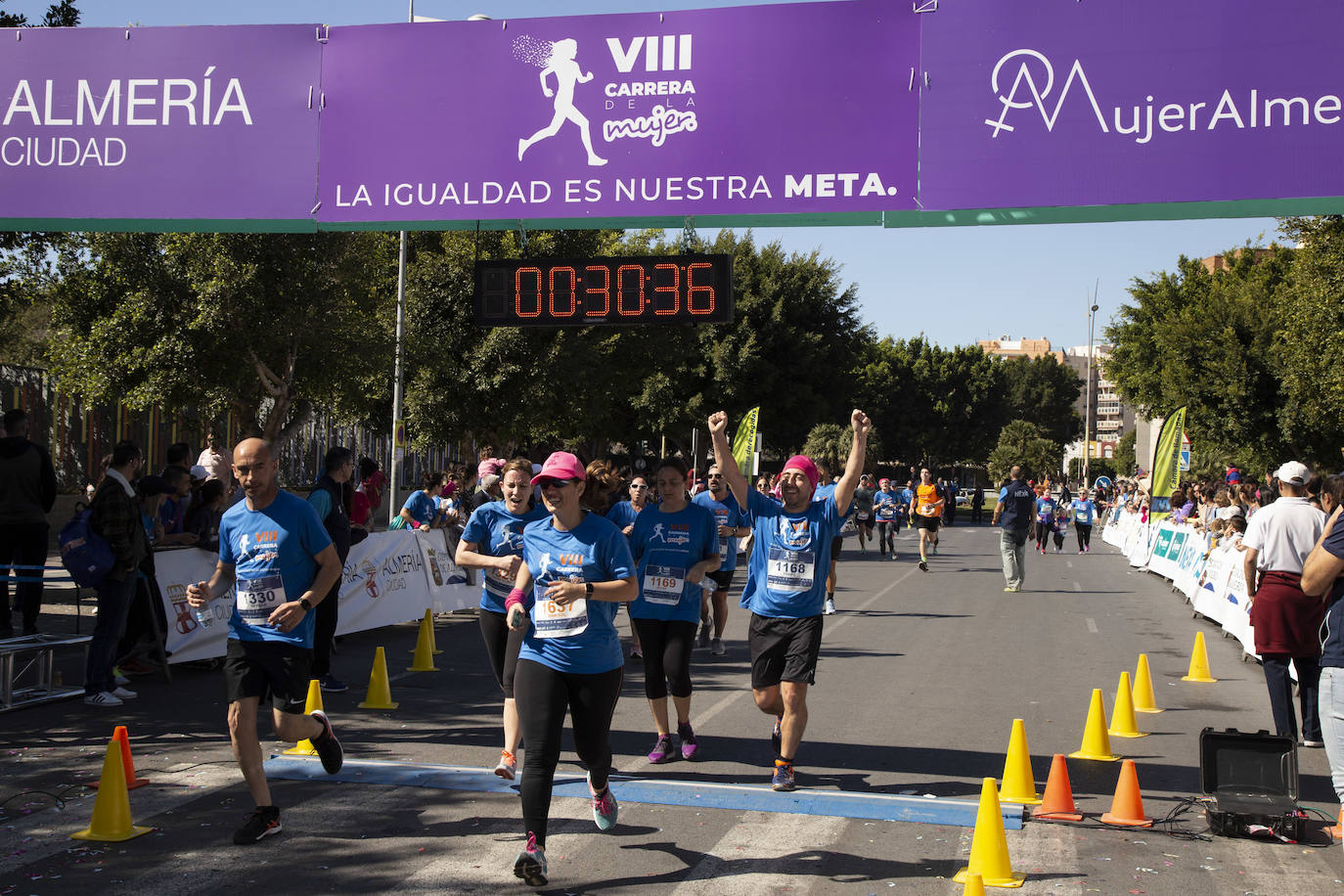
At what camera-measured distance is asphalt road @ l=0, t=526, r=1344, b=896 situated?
5426 mm

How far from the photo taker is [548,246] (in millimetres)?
26703

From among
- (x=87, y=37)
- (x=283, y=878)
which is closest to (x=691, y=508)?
(x=283, y=878)

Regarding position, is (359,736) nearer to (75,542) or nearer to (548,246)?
(75,542)

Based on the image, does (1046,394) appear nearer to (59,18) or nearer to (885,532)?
(885,532)

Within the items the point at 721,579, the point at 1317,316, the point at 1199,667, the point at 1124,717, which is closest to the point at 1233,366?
the point at 1317,316

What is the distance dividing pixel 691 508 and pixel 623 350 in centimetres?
3275

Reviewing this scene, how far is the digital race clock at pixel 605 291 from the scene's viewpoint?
948cm

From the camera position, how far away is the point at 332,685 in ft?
33.6

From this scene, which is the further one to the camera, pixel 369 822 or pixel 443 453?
pixel 443 453

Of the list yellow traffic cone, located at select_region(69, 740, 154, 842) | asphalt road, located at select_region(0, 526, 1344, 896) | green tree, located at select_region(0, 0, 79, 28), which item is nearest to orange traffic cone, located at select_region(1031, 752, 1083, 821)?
asphalt road, located at select_region(0, 526, 1344, 896)

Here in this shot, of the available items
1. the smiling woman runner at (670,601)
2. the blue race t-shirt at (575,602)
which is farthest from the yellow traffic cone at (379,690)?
the blue race t-shirt at (575,602)

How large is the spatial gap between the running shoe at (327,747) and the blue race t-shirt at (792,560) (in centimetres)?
240

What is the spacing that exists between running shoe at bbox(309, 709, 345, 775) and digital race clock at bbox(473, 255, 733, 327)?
4.21m

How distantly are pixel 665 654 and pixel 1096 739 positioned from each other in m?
2.94
